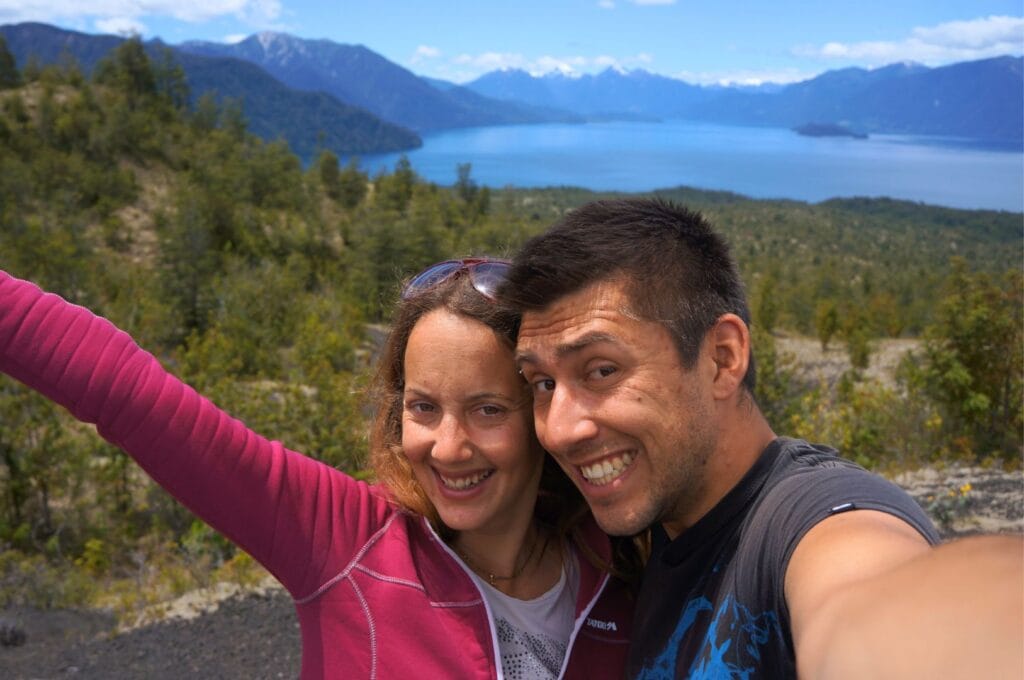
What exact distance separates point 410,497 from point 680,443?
2.11ft

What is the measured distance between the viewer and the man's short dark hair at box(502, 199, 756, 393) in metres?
1.50

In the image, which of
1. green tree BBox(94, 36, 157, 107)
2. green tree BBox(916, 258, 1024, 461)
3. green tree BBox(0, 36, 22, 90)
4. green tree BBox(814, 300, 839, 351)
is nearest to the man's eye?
green tree BBox(916, 258, 1024, 461)

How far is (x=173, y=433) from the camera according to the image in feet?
5.01

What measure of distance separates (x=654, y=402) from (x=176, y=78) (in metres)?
66.1

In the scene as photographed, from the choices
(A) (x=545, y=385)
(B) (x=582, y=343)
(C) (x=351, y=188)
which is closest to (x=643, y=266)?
(B) (x=582, y=343)

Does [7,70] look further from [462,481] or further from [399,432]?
[462,481]

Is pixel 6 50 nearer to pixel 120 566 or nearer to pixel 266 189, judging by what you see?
pixel 266 189

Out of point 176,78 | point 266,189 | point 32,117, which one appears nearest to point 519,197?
point 176,78

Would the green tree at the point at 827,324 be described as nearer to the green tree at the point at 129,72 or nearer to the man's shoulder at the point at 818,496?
the man's shoulder at the point at 818,496

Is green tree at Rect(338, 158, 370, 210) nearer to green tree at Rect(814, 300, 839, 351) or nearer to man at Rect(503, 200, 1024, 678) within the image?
green tree at Rect(814, 300, 839, 351)

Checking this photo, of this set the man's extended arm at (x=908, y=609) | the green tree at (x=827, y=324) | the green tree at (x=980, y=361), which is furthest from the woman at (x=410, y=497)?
the green tree at (x=827, y=324)

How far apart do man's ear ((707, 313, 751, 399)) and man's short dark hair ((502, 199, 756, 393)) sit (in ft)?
0.08

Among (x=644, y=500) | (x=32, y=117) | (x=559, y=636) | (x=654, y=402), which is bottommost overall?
(x=559, y=636)

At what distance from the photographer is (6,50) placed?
5069 cm
